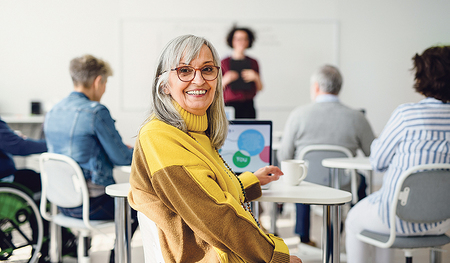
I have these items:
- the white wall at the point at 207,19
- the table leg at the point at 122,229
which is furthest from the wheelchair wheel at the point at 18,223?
the white wall at the point at 207,19

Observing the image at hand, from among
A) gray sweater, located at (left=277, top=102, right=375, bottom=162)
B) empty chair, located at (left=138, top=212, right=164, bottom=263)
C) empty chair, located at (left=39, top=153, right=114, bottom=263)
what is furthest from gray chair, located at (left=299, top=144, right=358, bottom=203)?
empty chair, located at (left=138, top=212, right=164, bottom=263)

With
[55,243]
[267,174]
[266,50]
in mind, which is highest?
[266,50]

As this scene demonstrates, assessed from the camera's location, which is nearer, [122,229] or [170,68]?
[170,68]

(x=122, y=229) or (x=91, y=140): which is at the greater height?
(x=91, y=140)

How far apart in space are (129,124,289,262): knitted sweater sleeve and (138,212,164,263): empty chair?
0.03 meters

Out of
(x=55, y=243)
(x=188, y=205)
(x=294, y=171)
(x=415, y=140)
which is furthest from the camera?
(x=55, y=243)

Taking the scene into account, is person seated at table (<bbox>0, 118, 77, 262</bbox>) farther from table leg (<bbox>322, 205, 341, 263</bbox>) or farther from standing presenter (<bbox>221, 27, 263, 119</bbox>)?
standing presenter (<bbox>221, 27, 263, 119</bbox>)

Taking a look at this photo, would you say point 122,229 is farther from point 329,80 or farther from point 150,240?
point 329,80

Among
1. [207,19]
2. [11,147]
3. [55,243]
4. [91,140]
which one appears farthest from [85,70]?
[207,19]

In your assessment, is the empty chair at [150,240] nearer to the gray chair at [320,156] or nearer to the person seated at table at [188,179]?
the person seated at table at [188,179]

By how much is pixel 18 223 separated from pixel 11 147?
0.41m

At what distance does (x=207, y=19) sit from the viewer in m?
4.73

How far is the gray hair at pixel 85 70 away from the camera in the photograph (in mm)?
2121

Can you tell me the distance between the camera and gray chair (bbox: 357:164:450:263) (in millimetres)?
1487
